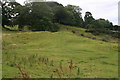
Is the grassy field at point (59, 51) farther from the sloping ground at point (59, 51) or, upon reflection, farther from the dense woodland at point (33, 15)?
the dense woodland at point (33, 15)

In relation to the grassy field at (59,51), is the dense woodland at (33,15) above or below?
above

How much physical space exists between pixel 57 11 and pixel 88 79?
43.8 meters

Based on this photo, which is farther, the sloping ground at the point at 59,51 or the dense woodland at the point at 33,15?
the dense woodland at the point at 33,15

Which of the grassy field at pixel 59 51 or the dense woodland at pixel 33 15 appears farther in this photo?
the dense woodland at pixel 33 15

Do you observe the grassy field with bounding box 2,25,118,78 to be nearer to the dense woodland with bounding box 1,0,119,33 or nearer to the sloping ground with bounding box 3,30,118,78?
the sloping ground with bounding box 3,30,118,78

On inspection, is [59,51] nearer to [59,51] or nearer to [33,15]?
[59,51]

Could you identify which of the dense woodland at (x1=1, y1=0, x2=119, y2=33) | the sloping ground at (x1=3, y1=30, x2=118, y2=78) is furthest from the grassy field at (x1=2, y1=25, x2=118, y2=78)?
the dense woodland at (x1=1, y1=0, x2=119, y2=33)

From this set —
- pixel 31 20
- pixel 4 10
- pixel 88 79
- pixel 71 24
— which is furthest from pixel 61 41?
pixel 71 24

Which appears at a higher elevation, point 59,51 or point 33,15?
point 33,15

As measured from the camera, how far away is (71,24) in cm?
5475

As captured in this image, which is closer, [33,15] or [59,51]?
[59,51]

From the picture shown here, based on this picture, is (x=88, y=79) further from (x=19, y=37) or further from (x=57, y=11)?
(x=57, y=11)

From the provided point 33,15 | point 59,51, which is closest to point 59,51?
point 59,51

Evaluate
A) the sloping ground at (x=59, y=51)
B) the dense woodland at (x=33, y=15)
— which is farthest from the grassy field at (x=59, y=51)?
the dense woodland at (x=33, y=15)
